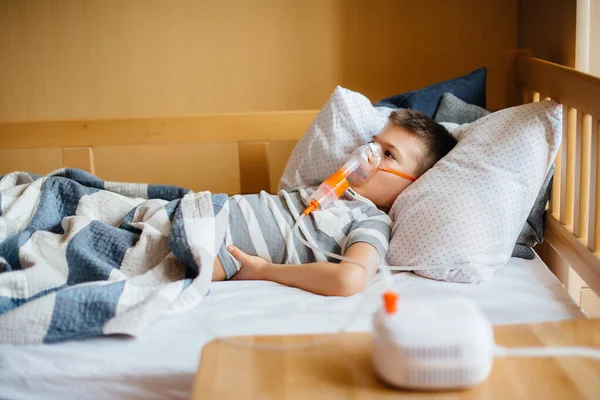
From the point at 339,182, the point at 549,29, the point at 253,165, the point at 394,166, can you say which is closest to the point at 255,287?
the point at 339,182

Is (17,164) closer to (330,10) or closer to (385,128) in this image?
(330,10)

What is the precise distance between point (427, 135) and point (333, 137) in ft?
0.69

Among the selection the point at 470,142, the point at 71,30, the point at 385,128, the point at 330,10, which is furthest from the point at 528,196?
the point at 71,30

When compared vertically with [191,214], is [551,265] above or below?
below

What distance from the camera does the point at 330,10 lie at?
204 centimetres

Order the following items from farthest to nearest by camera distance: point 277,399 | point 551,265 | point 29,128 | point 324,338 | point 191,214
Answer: point 29,128, point 551,265, point 191,214, point 324,338, point 277,399

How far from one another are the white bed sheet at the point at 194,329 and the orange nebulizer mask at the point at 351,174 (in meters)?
0.22

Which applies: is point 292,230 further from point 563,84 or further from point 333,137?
point 563,84

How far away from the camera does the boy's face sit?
1422 mm

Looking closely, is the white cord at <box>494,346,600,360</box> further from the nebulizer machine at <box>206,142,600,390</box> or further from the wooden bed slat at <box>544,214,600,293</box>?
the wooden bed slat at <box>544,214,600,293</box>

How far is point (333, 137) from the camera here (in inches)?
60.6

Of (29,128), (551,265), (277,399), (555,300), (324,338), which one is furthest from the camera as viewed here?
(29,128)

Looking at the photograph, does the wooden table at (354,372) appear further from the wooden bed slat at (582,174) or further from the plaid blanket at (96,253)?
the wooden bed slat at (582,174)

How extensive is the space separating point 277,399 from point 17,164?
1628 mm
